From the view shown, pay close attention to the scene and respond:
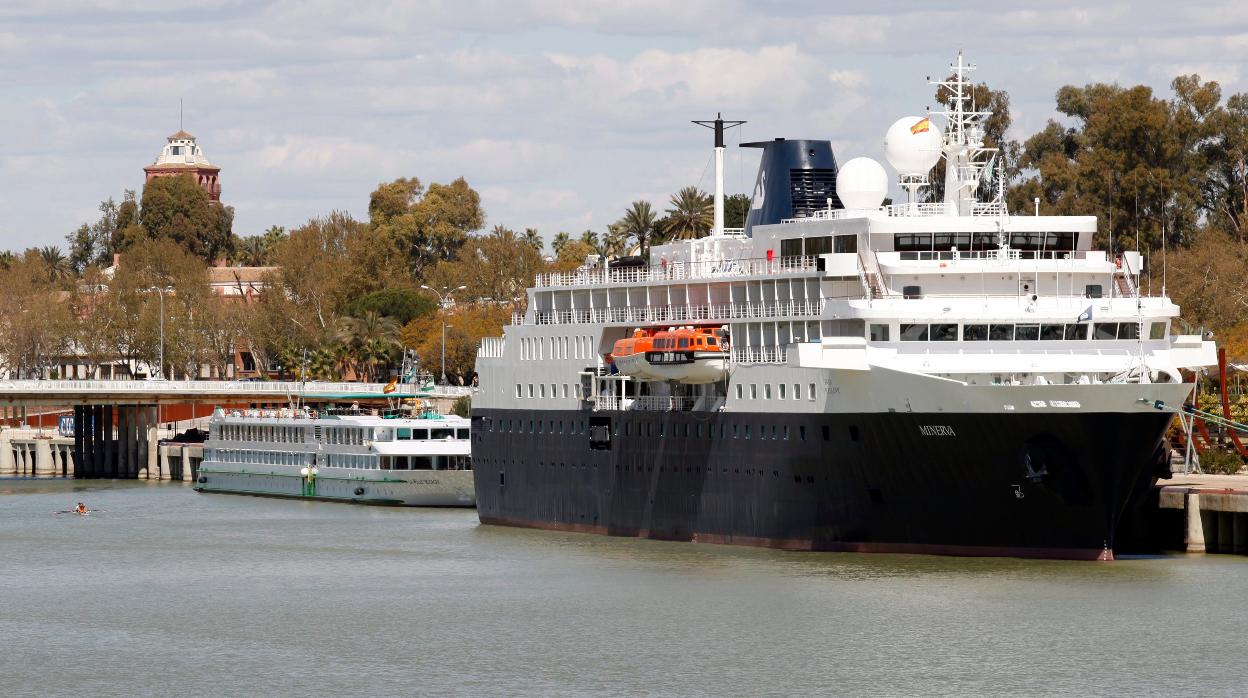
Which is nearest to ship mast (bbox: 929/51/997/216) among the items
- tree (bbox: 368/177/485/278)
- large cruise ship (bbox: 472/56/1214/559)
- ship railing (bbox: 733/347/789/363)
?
large cruise ship (bbox: 472/56/1214/559)

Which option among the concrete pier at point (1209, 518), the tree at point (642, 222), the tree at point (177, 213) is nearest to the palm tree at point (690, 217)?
the tree at point (642, 222)

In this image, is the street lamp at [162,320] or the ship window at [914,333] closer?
the ship window at [914,333]

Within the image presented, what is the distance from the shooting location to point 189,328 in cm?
14900

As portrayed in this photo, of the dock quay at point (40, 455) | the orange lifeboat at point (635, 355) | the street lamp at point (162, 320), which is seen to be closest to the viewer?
the orange lifeboat at point (635, 355)

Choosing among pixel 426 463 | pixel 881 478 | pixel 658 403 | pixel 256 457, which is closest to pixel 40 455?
pixel 256 457

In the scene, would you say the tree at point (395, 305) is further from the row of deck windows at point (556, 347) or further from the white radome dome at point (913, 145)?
the white radome dome at point (913, 145)

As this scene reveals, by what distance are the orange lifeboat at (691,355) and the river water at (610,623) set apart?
542cm

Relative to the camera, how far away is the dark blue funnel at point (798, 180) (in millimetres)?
68125

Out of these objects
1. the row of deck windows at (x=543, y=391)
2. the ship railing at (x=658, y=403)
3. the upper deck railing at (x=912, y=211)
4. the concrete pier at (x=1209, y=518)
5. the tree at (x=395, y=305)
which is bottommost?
the concrete pier at (x=1209, y=518)

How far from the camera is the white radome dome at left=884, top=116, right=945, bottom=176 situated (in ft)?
210

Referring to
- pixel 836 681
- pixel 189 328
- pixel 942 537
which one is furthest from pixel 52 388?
pixel 836 681

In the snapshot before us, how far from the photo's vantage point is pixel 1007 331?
57312mm

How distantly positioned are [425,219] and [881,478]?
111m

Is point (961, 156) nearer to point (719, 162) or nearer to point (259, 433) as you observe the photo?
point (719, 162)
